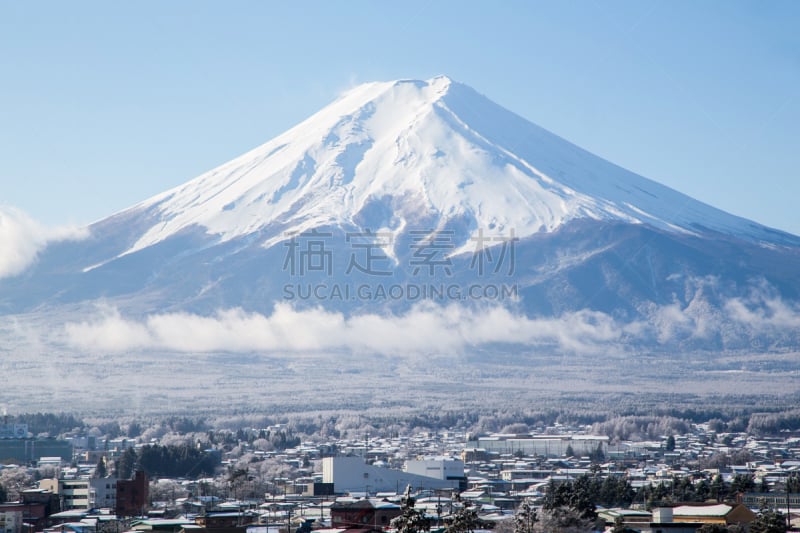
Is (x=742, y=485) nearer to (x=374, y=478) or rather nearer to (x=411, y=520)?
(x=374, y=478)

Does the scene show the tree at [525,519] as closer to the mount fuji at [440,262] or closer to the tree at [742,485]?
the tree at [742,485]

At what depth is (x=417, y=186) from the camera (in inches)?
7131

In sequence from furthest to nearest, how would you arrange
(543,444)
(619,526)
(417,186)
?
(417,186)
(543,444)
(619,526)

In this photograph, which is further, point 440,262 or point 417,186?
point 417,186

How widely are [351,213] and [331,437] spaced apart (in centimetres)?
6284

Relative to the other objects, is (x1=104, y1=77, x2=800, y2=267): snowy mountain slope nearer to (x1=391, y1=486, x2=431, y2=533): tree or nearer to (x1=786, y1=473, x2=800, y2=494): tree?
(x1=786, y1=473, x2=800, y2=494): tree

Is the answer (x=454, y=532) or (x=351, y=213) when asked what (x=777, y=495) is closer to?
(x=454, y=532)

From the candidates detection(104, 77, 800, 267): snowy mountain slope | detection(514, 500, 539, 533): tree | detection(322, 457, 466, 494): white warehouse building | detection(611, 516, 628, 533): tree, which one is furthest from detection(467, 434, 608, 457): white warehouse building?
detection(104, 77, 800, 267): snowy mountain slope

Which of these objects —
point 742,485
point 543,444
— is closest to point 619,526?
point 742,485

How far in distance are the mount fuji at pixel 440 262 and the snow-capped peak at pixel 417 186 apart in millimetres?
278

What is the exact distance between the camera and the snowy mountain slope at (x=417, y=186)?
17562 centimetres

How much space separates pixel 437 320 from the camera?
553 ft

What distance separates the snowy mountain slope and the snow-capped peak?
6.7 inches

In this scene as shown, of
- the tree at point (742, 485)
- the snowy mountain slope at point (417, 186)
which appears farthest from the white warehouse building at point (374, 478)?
the snowy mountain slope at point (417, 186)
